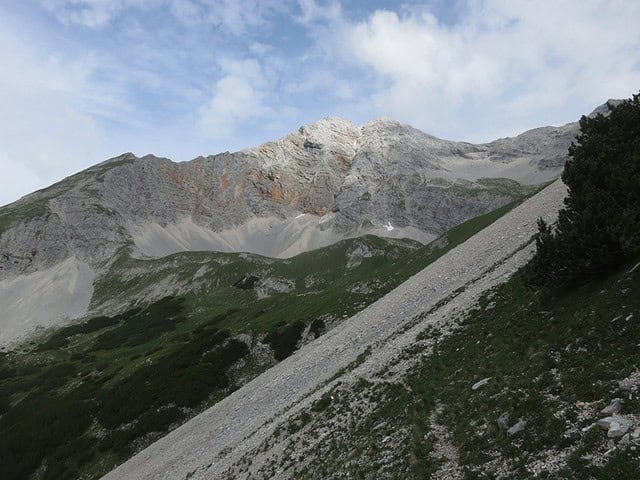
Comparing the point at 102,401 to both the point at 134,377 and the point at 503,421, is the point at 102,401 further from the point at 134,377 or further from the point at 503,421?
the point at 503,421

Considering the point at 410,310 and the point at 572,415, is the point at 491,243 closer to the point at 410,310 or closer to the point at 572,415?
the point at 410,310

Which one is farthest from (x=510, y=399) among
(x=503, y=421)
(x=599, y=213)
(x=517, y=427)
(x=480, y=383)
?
(x=599, y=213)

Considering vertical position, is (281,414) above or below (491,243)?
below

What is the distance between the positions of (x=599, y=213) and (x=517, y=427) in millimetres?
12633

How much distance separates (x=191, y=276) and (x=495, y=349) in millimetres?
176460

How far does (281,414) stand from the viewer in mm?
31516

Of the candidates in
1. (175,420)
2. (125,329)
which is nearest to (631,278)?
(175,420)

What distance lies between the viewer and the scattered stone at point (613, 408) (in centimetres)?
1228

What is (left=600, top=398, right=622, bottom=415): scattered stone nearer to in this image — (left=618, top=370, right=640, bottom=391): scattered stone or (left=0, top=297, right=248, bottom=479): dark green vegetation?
(left=618, top=370, right=640, bottom=391): scattered stone

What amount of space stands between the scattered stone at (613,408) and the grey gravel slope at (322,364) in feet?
52.1

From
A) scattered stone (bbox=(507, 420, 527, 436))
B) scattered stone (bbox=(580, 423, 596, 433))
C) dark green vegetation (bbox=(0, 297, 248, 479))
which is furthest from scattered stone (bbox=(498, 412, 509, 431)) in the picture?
dark green vegetation (bbox=(0, 297, 248, 479))

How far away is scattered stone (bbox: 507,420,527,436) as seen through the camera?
46.2 feet

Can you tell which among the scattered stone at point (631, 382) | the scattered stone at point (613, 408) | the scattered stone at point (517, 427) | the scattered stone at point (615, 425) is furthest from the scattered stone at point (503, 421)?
the scattered stone at point (631, 382)

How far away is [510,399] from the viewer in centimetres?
1598
